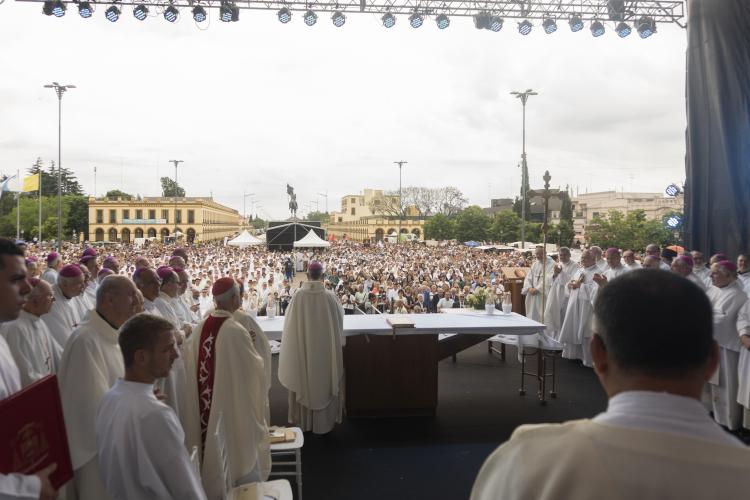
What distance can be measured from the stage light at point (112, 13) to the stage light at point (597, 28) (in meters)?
9.06

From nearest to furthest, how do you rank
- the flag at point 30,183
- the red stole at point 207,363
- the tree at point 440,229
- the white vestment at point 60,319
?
the red stole at point 207,363
the white vestment at point 60,319
the flag at point 30,183
the tree at point 440,229

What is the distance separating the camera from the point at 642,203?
102 metres

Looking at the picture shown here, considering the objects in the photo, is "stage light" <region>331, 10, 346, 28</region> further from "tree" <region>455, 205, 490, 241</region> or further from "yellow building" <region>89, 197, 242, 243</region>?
"yellow building" <region>89, 197, 242, 243</region>

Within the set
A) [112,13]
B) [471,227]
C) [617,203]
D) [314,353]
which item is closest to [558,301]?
[314,353]

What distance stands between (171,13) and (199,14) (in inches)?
19.8

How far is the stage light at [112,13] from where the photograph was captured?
9.37 m

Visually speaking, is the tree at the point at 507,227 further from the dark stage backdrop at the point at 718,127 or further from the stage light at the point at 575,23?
the dark stage backdrop at the point at 718,127

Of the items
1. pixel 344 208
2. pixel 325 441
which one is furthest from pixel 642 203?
pixel 325 441

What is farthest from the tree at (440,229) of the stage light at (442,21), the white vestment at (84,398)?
the white vestment at (84,398)

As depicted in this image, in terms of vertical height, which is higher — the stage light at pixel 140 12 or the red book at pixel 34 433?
the stage light at pixel 140 12

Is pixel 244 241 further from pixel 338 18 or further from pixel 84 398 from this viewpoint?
pixel 84 398

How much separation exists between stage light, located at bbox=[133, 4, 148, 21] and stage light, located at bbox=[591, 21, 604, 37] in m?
8.56

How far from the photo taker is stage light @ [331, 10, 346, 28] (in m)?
9.99

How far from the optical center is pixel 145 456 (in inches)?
80.5
